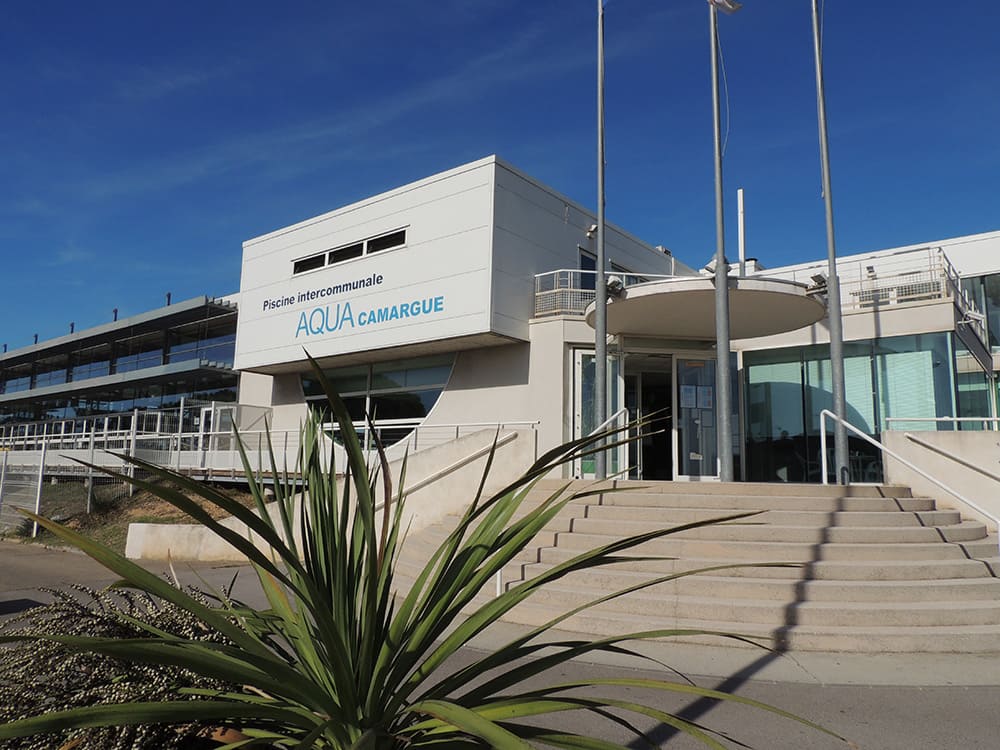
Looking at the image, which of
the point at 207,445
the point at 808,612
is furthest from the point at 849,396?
the point at 207,445

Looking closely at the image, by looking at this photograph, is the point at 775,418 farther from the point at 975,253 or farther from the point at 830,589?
the point at 975,253

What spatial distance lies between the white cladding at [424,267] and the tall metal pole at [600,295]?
3.20m

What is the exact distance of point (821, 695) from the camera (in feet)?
16.2

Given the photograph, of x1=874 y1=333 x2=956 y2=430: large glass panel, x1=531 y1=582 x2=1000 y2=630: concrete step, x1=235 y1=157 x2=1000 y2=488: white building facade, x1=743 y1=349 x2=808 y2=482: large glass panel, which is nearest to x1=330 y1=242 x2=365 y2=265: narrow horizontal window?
x1=235 y1=157 x2=1000 y2=488: white building facade

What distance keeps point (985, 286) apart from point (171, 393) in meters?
34.6

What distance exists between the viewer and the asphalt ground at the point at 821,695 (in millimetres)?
4152

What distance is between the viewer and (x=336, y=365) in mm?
20016

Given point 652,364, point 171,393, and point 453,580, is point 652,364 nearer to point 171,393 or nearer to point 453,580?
point 453,580

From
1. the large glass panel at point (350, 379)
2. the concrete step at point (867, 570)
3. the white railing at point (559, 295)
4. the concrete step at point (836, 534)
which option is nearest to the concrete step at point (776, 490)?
the concrete step at point (836, 534)

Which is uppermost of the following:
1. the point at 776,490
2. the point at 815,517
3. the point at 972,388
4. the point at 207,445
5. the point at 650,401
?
A: the point at 972,388

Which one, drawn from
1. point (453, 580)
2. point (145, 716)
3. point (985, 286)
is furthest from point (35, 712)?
point (985, 286)

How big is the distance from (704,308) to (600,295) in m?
1.98

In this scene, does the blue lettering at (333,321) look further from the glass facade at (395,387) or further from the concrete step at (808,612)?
the concrete step at (808,612)

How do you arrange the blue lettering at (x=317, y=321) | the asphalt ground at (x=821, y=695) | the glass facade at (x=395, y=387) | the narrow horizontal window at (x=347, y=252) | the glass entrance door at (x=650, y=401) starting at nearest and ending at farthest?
the asphalt ground at (x=821, y=695) → the glass entrance door at (x=650, y=401) → the glass facade at (x=395, y=387) → the narrow horizontal window at (x=347, y=252) → the blue lettering at (x=317, y=321)
